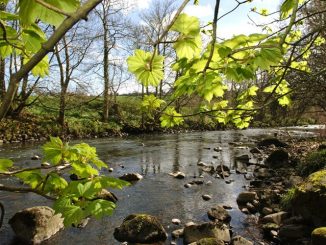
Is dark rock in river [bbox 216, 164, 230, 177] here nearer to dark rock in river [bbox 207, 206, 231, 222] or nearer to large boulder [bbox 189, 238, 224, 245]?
dark rock in river [bbox 207, 206, 231, 222]

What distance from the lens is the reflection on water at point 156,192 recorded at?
782 cm

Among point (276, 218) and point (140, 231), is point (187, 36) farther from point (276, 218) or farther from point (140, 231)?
point (276, 218)

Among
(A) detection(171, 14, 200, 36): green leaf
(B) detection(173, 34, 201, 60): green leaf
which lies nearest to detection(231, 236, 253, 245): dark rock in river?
(B) detection(173, 34, 201, 60): green leaf

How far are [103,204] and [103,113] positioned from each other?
97.6 ft

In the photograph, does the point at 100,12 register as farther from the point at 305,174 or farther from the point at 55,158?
the point at 55,158

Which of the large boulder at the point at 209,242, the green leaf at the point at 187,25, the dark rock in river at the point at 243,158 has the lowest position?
the large boulder at the point at 209,242

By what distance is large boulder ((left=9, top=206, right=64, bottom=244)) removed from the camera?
7.18 m

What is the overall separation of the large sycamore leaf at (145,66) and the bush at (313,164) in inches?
453

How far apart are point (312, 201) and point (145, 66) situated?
7.30 m

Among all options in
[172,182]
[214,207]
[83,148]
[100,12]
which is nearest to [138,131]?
[100,12]

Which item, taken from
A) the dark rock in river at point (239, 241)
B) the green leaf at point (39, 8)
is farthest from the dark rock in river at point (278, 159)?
the green leaf at point (39, 8)

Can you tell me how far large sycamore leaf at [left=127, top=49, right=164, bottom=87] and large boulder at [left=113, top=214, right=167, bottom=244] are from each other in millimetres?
6530

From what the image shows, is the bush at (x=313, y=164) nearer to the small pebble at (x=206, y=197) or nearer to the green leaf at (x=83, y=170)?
the small pebble at (x=206, y=197)

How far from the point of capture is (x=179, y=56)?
5.08ft
